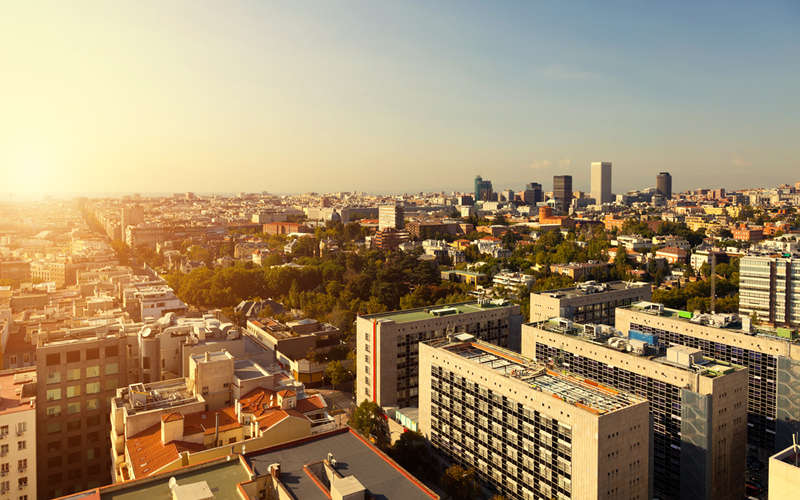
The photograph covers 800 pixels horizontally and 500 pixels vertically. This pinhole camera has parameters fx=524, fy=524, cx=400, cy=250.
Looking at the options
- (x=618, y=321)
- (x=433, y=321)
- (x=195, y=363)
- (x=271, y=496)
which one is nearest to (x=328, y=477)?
(x=271, y=496)

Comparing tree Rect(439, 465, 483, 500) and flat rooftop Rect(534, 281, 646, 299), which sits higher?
flat rooftop Rect(534, 281, 646, 299)

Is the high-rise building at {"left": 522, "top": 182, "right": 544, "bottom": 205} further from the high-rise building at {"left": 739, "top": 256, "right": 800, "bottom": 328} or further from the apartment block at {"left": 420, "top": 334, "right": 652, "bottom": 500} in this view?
the apartment block at {"left": 420, "top": 334, "right": 652, "bottom": 500}

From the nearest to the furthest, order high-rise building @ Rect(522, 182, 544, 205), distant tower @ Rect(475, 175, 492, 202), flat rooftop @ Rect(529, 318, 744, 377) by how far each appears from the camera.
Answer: flat rooftop @ Rect(529, 318, 744, 377) < high-rise building @ Rect(522, 182, 544, 205) < distant tower @ Rect(475, 175, 492, 202)

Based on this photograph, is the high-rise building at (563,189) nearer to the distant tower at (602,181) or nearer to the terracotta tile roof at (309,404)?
the distant tower at (602,181)

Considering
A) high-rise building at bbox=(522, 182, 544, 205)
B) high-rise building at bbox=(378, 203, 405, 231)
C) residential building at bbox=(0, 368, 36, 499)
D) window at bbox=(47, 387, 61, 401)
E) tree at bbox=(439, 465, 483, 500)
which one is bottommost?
tree at bbox=(439, 465, 483, 500)

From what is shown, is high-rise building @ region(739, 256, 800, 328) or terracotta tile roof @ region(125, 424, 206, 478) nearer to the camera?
terracotta tile roof @ region(125, 424, 206, 478)

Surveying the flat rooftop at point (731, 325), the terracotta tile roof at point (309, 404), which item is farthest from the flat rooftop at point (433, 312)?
the flat rooftop at point (731, 325)

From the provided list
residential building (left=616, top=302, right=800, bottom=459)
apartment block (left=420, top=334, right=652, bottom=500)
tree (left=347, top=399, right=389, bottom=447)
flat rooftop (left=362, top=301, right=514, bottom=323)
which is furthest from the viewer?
flat rooftop (left=362, top=301, right=514, bottom=323)

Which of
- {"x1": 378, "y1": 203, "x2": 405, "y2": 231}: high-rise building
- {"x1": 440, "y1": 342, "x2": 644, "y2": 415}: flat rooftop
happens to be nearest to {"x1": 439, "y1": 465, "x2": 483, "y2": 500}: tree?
{"x1": 440, "y1": 342, "x2": 644, "y2": 415}: flat rooftop
